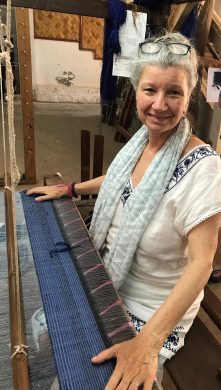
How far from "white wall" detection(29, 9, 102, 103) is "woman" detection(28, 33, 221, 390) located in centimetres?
546

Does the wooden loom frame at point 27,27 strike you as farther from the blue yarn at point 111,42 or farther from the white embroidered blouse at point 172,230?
the white embroidered blouse at point 172,230

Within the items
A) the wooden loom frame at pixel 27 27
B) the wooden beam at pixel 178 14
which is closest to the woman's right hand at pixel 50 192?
the wooden loom frame at pixel 27 27

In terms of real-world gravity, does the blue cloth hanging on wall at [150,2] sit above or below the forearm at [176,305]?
above

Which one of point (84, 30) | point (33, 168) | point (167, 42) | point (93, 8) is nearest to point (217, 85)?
point (93, 8)

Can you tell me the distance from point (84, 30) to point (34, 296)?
565 centimetres

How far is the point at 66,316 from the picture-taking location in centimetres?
89

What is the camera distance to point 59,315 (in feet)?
2.94

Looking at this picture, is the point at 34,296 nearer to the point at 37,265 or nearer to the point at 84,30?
the point at 37,265

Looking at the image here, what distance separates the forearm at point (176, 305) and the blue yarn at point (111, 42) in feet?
6.67

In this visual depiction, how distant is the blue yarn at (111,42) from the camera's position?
231 centimetres

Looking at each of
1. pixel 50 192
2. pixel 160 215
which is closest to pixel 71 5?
pixel 50 192

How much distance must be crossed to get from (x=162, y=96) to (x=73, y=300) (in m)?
0.64

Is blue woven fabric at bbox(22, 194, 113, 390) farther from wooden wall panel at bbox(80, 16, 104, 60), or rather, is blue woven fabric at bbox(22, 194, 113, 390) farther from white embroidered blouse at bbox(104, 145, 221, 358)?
wooden wall panel at bbox(80, 16, 104, 60)

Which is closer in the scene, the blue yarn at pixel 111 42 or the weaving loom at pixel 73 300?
the weaving loom at pixel 73 300
